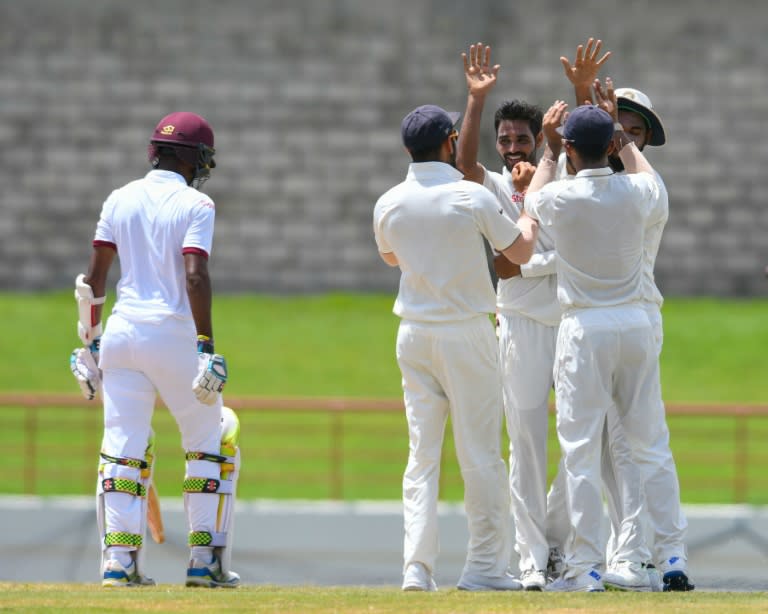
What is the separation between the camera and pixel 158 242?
688 centimetres

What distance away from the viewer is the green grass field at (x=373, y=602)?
19.3ft

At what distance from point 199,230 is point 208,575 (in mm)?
1437

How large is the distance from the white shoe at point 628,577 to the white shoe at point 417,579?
71cm

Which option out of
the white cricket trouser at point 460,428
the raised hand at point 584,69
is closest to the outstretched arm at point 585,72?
the raised hand at point 584,69

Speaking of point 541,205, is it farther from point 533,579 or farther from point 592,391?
point 533,579

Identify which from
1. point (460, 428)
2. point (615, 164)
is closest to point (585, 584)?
point (460, 428)

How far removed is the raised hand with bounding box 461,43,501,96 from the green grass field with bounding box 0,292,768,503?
629 cm

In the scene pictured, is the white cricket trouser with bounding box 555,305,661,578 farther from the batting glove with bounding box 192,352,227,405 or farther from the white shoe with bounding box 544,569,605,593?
the batting glove with bounding box 192,352,227,405

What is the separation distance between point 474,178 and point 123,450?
1832 mm

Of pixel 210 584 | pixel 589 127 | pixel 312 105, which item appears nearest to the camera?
pixel 589 127

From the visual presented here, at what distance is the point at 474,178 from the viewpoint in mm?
7035

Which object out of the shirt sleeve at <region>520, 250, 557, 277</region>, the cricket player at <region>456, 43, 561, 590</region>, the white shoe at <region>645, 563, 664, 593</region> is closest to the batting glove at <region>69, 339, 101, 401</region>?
the cricket player at <region>456, 43, 561, 590</region>

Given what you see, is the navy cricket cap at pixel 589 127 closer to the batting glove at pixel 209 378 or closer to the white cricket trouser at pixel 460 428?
the white cricket trouser at pixel 460 428

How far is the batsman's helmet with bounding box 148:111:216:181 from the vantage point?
7004 mm
